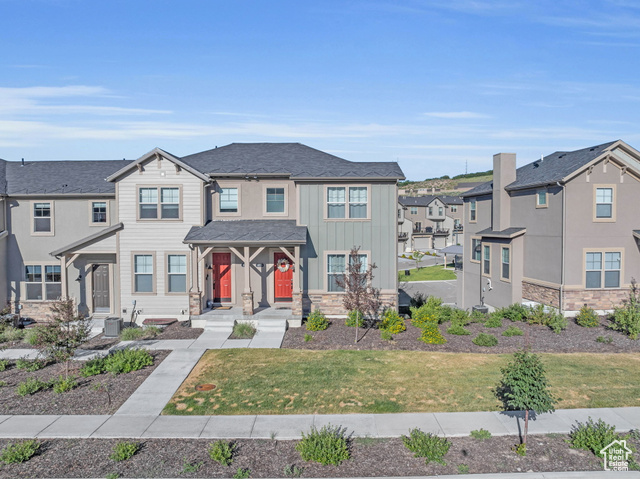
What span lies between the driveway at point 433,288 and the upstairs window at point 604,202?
1138 cm

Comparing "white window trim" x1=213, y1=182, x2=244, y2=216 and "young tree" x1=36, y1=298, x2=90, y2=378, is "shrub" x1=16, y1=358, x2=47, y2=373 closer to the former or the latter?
"young tree" x1=36, y1=298, x2=90, y2=378

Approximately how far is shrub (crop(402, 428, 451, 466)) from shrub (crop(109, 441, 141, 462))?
16.1 ft

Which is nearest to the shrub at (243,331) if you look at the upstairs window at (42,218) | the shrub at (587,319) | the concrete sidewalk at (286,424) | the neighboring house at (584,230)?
the concrete sidewalk at (286,424)

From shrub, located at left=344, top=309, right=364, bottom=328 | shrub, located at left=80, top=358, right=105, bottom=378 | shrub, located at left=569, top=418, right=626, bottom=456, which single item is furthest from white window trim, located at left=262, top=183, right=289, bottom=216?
shrub, located at left=569, top=418, right=626, bottom=456

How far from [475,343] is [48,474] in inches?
477

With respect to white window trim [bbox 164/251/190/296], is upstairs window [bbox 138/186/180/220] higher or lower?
higher

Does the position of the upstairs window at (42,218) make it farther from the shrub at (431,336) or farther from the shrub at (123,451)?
the shrub at (431,336)

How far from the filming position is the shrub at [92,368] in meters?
12.0

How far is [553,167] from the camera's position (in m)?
20.1

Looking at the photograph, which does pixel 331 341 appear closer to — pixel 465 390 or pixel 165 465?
pixel 465 390

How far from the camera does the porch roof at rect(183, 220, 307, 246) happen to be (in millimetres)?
16797

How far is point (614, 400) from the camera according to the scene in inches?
409

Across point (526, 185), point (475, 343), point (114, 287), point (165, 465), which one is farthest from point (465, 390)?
point (114, 287)

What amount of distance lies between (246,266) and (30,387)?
309 inches
